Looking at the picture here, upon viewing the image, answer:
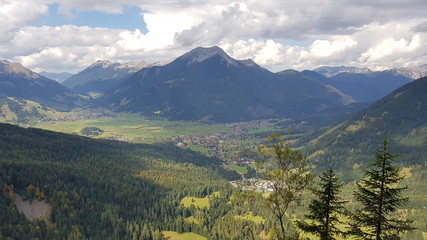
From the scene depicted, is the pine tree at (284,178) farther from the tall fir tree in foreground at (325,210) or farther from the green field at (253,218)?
the green field at (253,218)

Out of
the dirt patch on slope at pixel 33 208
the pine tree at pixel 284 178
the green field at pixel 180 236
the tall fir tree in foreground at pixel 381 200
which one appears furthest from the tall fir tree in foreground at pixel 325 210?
the dirt patch on slope at pixel 33 208

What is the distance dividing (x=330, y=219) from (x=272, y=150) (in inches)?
519

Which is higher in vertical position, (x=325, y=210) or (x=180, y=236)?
(x=325, y=210)

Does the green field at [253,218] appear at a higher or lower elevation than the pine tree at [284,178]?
lower

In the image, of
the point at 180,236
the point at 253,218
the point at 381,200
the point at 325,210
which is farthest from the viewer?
the point at 253,218

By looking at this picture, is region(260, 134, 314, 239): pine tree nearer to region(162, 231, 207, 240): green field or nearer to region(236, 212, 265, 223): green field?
region(162, 231, 207, 240): green field

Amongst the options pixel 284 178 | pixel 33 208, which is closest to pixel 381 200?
pixel 284 178

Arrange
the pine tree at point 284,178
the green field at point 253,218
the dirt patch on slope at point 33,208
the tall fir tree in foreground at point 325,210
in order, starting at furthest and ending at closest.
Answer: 1. the green field at point 253,218
2. the dirt patch on slope at point 33,208
3. the pine tree at point 284,178
4. the tall fir tree in foreground at point 325,210

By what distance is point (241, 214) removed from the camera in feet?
654

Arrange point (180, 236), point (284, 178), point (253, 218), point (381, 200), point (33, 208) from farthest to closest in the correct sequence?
point (253, 218) → point (33, 208) → point (180, 236) → point (284, 178) → point (381, 200)

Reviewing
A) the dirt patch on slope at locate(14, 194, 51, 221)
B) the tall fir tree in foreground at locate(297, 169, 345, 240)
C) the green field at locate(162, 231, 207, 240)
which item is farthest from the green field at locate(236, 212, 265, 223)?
the tall fir tree in foreground at locate(297, 169, 345, 240)

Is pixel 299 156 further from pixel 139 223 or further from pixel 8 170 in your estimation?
pixel 8 170

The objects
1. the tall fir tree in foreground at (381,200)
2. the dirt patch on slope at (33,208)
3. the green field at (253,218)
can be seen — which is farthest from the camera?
the green field at (253,218)

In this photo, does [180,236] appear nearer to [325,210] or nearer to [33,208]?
[33,208]
